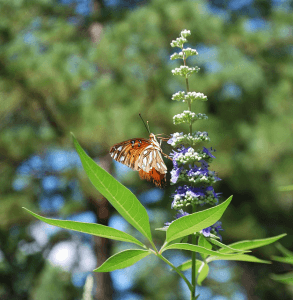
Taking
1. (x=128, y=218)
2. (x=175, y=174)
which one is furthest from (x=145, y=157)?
(x=128, y=218)

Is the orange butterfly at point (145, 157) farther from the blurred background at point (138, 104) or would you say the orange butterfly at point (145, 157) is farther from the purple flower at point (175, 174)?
the blurred background at point (138, 104)

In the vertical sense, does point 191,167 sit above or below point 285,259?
above

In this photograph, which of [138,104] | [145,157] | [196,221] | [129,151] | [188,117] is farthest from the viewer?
[138,104]

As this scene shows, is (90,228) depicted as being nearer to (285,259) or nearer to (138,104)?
(285,259)

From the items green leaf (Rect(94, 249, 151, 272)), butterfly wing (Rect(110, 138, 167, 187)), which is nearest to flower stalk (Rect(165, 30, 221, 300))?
green leaf (Rect(94, 249, 151, 272))

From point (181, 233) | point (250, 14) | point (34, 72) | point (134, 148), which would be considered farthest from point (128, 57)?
point (181, 233)

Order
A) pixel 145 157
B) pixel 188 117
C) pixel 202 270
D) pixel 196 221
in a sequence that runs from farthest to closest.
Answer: pixel 145 157, pixel 202 270, pixel 188 117, pixel 196 221
